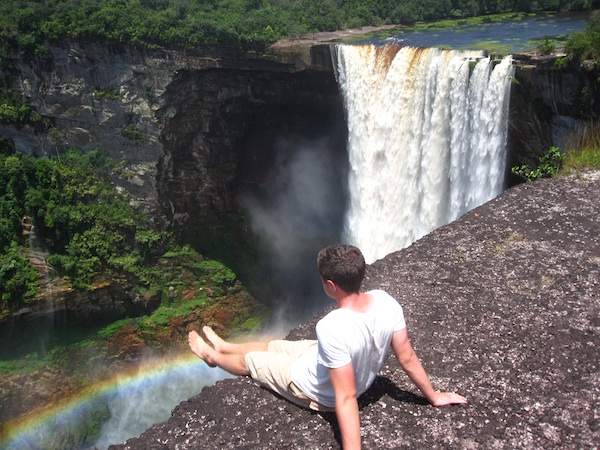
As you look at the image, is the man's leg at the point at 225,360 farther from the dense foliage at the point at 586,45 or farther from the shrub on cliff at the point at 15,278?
the shrub on cliff at the point at 15,278

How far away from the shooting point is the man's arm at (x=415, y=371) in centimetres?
393

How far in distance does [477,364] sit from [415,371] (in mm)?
980

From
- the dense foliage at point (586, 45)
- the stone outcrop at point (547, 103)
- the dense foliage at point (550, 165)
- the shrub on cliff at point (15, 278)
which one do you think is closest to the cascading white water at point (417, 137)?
the stone outcrop at point (547, 103)

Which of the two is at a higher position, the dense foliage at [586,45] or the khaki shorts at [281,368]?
the dense foliage at [586,45]

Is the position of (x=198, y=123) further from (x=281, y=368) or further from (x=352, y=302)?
(x=352, y=302)

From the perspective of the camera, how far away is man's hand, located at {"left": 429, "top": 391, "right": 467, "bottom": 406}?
420 cm

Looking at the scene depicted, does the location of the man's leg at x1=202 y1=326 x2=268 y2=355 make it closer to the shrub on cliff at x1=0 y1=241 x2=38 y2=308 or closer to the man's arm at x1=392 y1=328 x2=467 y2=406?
the man's arm at x1=392 y1=328 x2=467 y2=406

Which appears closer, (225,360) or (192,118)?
(225,360)

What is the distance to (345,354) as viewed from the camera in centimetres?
355

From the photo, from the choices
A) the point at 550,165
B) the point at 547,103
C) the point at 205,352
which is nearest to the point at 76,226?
the point at 547,103

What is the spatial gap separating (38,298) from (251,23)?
13.1 m

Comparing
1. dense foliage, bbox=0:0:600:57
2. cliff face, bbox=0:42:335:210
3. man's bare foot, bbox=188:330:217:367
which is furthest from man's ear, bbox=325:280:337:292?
dense foliage, bbox=0:0:600:57

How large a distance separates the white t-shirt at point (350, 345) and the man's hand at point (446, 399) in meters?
0.54

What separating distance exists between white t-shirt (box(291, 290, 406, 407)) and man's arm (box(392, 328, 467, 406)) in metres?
0.07
